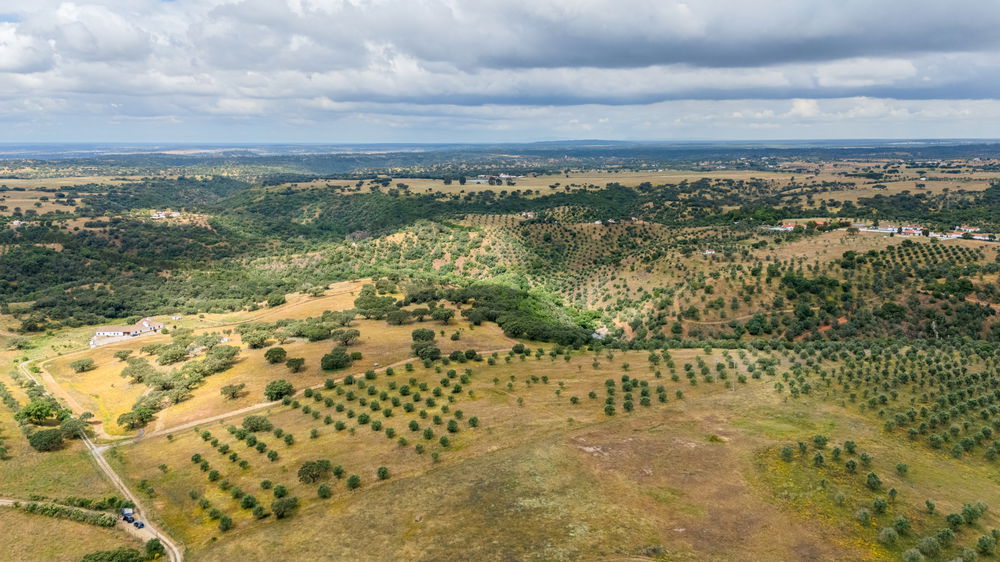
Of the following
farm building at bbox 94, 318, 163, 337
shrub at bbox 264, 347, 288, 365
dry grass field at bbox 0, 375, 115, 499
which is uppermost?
shrub at bbox 264, 347, 288, 365

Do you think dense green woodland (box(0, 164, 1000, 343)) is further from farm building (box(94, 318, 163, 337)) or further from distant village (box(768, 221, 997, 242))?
distant village (box(768, 221, 997, 242))

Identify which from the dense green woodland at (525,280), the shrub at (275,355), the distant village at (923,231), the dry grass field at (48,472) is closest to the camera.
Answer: the dry grass field at (48,472)

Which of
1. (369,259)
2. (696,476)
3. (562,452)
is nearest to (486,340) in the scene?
(562,452)

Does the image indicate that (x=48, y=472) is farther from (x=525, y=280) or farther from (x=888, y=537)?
(x=525, y=280)

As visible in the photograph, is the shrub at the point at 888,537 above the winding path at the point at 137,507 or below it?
above

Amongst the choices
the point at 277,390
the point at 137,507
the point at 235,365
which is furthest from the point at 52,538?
the point at 235,365

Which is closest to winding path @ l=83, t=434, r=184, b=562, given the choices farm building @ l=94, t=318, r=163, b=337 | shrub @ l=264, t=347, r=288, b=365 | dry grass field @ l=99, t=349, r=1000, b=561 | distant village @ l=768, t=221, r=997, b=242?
dry grass field @ l=99, t=349, r=1000, b=561

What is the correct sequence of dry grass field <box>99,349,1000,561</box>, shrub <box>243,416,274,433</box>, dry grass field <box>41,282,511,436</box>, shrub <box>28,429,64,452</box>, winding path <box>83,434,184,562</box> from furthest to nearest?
dry grass field <box>41,282,511,436</box>
shrub <box>243,416,274,433</box>
shrub <box>28,429,64,452</box>
winding path <box>83,434,184,562</box>
dry grass field <box>99,349,1000,561</box>

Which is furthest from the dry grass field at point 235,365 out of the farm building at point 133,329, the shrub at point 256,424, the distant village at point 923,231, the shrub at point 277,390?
the distant village at point 923,231

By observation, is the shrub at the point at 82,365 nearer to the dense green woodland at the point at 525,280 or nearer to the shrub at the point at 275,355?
the shrub at the point at 275,355

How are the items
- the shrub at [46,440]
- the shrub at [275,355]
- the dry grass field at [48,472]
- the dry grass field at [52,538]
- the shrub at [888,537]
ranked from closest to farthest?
1. the shrub at [888,537]
2. the dry grass field at [52,538]
3. the dry grass field at [48,472]
4. the shrub at [46,440]
5. the shrub at [275,355]

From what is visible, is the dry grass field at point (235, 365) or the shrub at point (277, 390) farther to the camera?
the shrub at point (277, 390)
